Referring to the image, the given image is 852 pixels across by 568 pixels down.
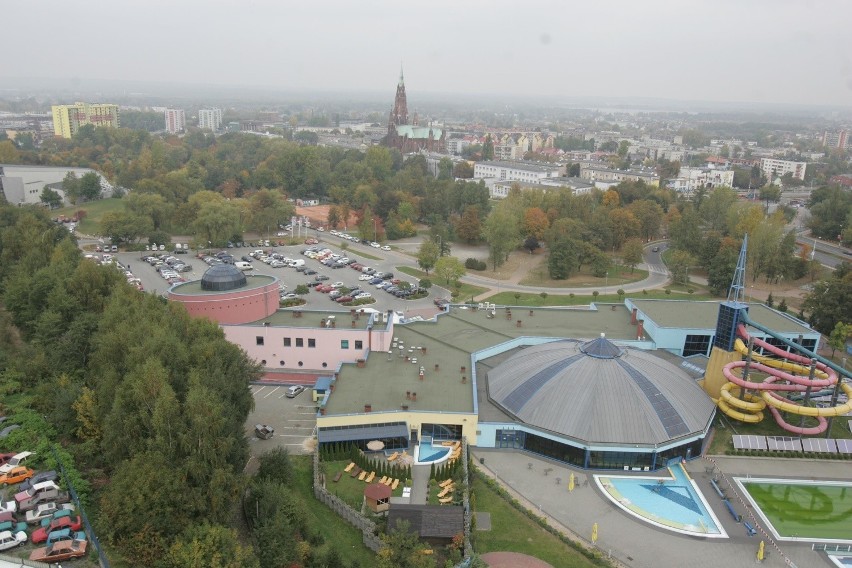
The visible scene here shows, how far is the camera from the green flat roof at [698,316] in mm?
41812

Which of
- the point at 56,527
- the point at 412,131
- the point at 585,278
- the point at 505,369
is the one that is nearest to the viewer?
the point at 56,527

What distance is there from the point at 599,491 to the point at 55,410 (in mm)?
27126

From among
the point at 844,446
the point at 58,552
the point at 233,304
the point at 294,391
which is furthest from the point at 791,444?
the point at 58,552

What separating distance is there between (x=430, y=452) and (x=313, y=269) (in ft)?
126

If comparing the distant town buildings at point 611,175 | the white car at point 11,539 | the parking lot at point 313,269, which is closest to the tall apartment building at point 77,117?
the parking lot at point 313,269

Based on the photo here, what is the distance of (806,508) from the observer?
28.0 m

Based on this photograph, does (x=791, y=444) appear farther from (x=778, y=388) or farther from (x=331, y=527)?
(x=331, y=527)

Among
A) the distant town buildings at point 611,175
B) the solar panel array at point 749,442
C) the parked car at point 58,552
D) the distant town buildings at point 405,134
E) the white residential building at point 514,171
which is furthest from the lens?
the distant town buildings at point 405,134

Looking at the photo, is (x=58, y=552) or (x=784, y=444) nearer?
(x=58, y=552)

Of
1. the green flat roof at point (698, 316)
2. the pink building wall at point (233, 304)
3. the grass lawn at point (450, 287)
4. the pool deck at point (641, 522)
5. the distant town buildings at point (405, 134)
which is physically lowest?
the grass lawn at point (450, 287)

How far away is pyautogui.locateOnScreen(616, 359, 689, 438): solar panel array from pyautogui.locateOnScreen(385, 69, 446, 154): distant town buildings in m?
128

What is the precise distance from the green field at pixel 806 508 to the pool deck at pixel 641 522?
2.67 ft

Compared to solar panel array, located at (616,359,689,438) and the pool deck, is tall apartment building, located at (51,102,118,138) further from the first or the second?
solar panel array, located at (616,359,689,438)

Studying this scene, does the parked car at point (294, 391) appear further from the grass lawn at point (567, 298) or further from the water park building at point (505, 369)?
the grass lawn at point (567, 298)
